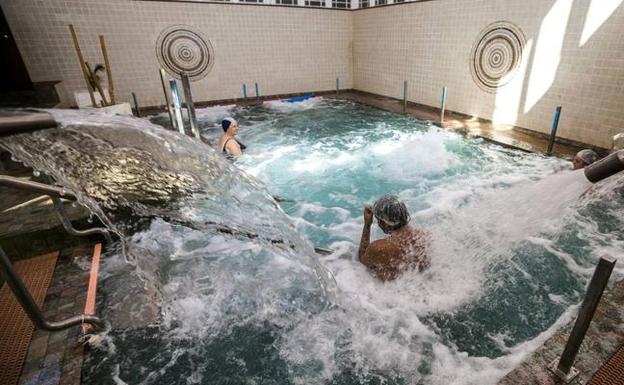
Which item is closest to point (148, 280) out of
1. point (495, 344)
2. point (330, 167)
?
point (495, 344)

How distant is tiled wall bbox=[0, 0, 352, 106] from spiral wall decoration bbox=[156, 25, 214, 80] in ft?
0.68

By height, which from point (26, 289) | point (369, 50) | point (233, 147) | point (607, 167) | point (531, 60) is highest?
point (369, 50)

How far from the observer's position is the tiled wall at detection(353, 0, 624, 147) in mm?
5973

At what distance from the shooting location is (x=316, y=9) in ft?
40.2

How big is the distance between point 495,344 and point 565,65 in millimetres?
6738

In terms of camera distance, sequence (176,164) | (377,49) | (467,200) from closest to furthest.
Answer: (176,164) → (467,200) → (377,49)

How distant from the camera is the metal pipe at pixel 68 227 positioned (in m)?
2.57

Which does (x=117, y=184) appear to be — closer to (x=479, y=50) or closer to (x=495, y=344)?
(x=495, y=344)

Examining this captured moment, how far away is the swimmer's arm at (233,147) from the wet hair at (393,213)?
13.2 ft

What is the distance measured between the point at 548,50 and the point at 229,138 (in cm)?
699

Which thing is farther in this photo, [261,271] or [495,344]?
[261,271]

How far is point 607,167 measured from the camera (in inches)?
77.8

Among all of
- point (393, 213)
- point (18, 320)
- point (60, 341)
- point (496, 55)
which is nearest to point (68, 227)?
point (18, 320)

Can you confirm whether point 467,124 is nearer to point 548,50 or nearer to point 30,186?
point 548,50
